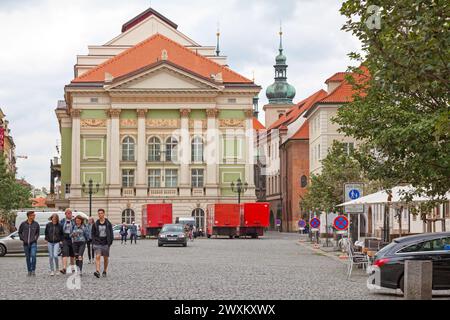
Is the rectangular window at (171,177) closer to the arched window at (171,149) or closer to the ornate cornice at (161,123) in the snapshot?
the arched window at (171,149)

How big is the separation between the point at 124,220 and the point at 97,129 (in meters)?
9.26

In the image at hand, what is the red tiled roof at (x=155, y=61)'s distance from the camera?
94.6 m

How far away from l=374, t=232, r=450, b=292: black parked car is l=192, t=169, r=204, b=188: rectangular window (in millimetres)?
73098

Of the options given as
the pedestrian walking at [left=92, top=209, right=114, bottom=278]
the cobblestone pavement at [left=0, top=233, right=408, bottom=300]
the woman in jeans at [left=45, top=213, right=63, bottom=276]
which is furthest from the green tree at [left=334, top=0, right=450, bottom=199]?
the woman in jeans at [left=45, top=213, right=63, bottom=276]

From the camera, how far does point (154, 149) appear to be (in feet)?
306

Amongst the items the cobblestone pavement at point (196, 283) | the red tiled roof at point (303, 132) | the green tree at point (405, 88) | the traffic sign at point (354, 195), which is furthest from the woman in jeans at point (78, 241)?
the red tiled roof at point (303, 132)

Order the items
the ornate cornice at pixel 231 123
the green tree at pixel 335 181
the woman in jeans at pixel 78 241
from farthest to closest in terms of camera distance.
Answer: the ornate cornice at pixel 231 123 < the green tree at pixel 335 181 < the woman in jeans at pixel 78 241

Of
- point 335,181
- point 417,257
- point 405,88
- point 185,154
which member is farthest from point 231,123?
point 405,88

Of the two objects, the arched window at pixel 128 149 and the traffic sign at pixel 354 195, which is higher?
the arched window at pixel 128 149

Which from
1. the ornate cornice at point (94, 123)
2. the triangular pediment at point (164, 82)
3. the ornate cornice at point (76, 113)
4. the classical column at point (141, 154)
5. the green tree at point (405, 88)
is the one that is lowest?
the green tree at point (405, 88)

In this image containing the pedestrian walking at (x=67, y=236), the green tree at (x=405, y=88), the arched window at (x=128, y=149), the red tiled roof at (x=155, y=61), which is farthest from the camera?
the red tiled roof at (x=155, y=61)

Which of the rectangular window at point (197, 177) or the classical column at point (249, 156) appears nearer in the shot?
the classical column at point (249, 156)

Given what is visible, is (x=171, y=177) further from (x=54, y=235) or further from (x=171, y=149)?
(x=54, y=235)

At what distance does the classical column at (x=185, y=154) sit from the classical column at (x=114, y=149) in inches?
232
